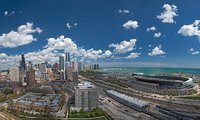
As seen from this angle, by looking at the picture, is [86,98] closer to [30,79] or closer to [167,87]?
[167,87]

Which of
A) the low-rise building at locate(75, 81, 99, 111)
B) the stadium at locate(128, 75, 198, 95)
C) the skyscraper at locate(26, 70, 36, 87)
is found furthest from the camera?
the skyscraper at locate(26, 70, 36, 87)

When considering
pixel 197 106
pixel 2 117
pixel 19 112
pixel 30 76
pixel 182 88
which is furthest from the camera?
pixel 30 76

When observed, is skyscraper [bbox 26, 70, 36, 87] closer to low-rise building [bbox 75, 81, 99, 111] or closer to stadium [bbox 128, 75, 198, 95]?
stadium [bbox 128, 75, 198, 95]

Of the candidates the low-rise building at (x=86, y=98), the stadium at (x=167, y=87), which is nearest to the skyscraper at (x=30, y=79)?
the stadium at (x=167, y=87)

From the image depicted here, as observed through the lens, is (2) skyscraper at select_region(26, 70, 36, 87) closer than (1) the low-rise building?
No

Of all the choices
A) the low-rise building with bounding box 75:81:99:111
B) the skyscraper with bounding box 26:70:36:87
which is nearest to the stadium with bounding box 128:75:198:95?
the low-rise building with bounding box 75:81:99:111

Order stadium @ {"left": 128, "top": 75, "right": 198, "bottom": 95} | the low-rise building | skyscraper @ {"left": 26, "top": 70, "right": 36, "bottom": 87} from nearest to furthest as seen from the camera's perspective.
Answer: the low-rise building → stadium @ {"left": 128, "top": 75, "right": 198, "bottom": 95} → skyscraper @ {"left": 26, "top": 70, "right": 36, "bottom": 87}

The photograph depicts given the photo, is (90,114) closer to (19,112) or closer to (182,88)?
(19,112)

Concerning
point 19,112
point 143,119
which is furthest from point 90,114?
point 19,112

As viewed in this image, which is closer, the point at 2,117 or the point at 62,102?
the point at 2,117

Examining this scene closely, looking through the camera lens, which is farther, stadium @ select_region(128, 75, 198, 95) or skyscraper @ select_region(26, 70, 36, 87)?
skyscraper @ select_region(26, 70, 36, 87)

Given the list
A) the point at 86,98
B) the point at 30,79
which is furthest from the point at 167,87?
the point at 30,79
